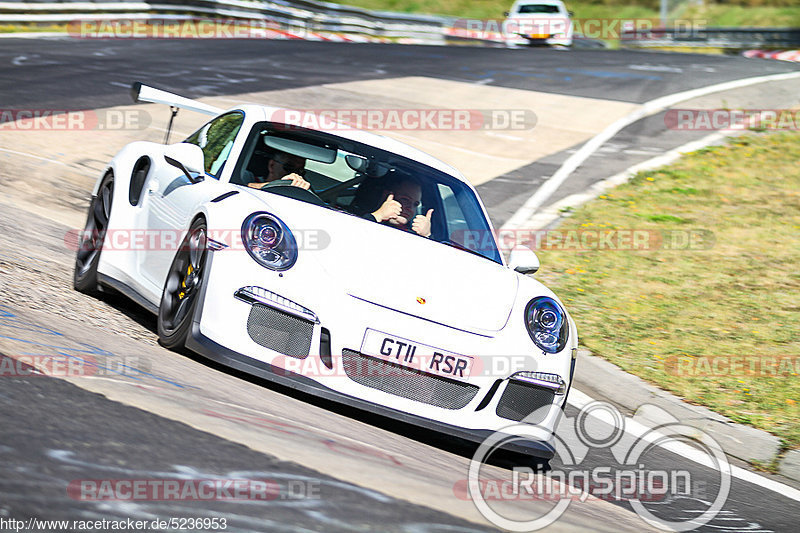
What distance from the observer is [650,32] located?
37125 mm

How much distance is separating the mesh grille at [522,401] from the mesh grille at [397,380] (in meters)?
0.28

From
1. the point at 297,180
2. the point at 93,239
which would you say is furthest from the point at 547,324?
the point at 93,239

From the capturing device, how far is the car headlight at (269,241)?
15.4 ft

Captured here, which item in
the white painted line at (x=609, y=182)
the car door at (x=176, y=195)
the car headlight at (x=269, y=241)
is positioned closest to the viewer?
the car headlight at (x=269, y=241)

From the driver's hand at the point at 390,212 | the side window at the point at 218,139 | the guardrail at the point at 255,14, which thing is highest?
the guardrail at the point at 255,14

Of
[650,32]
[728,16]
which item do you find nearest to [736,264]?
[650,32]

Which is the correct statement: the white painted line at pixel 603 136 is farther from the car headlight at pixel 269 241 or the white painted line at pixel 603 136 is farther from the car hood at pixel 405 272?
the car headlight at pixel 269 241

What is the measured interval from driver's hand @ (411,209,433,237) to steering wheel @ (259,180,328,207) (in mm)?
548

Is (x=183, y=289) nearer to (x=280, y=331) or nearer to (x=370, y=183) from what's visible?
(x=280, y=331)

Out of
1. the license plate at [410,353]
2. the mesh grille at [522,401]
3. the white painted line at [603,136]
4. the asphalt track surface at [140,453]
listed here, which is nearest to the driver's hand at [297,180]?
the asphalt track surface at [140,453]

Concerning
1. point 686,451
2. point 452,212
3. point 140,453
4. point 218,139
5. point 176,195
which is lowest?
point 686,451

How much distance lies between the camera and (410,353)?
4535 millimetres

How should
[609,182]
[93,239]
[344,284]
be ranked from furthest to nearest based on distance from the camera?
[609,182] < [93,239] < [344,284]

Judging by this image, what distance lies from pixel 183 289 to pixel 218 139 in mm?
1418
